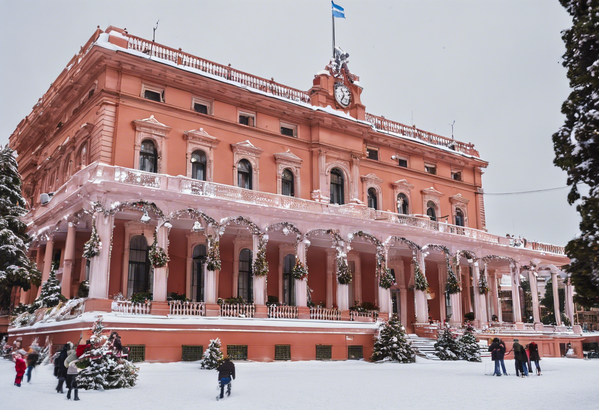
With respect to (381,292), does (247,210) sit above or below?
above

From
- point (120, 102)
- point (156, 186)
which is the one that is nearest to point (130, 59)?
point (120, 102)

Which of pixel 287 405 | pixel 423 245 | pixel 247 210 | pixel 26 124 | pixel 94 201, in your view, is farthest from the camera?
pixel 26 124

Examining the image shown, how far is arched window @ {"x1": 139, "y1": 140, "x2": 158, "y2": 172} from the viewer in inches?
1068

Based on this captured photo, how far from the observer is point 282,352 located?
2512cm

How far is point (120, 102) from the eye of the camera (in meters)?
26.6

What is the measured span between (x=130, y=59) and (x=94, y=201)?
7525 mm

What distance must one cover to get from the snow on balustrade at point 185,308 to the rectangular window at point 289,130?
12.1 meters

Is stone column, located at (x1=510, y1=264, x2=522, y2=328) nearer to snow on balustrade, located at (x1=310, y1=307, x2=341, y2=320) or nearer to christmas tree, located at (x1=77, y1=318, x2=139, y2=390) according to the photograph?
snow on balustrade, located at (x1=310, y1=307, x2=341, y2=320)

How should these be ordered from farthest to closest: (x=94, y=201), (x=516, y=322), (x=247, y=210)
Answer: (x=516, y=322)
(x=247, y=210)
(x=94, y=201)

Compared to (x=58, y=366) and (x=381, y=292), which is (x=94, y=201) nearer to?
(x=58, y=366)

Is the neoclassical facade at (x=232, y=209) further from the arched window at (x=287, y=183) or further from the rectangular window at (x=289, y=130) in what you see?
the rectangular window at (x=289, y=130)

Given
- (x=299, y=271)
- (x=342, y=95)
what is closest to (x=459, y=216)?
(x=342, y=95)

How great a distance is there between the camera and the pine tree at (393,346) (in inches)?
1001

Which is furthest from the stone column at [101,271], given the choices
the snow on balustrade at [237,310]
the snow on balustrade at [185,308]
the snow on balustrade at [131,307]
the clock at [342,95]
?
the clock at [342,95]
